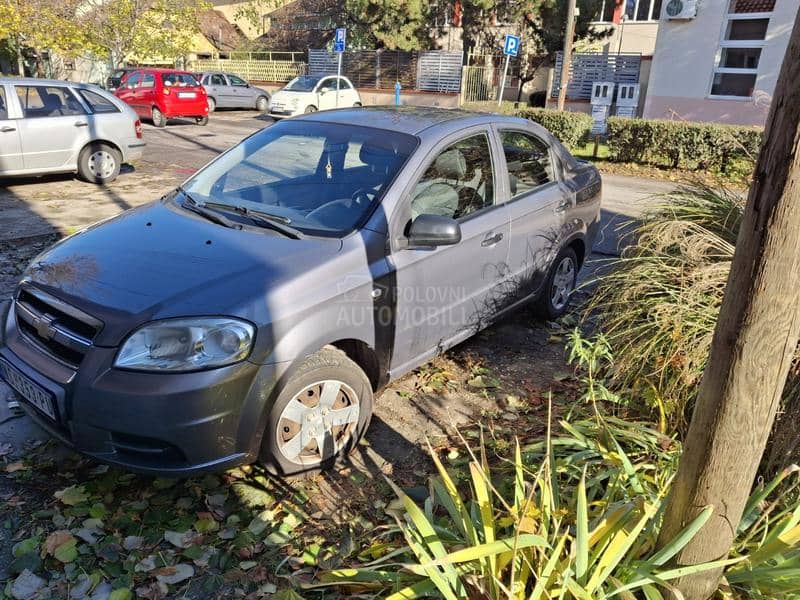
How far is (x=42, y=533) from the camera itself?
2680mm

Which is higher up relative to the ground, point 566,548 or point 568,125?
point 568,125

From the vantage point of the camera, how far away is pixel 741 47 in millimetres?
16266

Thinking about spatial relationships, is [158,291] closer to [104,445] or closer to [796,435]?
[104,445]

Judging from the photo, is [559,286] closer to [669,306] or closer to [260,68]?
[669,306]

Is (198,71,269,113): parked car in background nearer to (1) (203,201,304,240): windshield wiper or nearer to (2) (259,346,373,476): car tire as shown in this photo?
(1) (203,201,304,240): windshield wiper

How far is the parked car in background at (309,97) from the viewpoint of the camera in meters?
20.6

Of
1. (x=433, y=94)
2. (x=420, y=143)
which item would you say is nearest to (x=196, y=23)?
(x=433, y=94)

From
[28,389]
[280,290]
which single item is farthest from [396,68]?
[28,389]

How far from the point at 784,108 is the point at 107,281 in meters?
2.69

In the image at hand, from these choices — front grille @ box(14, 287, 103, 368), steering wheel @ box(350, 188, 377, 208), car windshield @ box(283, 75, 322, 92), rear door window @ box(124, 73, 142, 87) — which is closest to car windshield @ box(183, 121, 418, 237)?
steering wheel @ box(350, 188, 377, 208)

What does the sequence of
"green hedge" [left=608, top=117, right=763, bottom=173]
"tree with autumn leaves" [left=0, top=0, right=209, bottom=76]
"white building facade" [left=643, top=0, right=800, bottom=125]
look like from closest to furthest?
"green hedge" [left=608, top=117, right=763, bottom=173] → "white building facade" [left=643, top=0, right=800, bottom=125] → "tree with autumn leaves" [left=0, top=0, right=209, bottom=76]

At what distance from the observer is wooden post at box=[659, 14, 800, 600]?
152 cm

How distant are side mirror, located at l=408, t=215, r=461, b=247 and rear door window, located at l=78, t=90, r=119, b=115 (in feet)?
27.0

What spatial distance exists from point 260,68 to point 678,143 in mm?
26049
